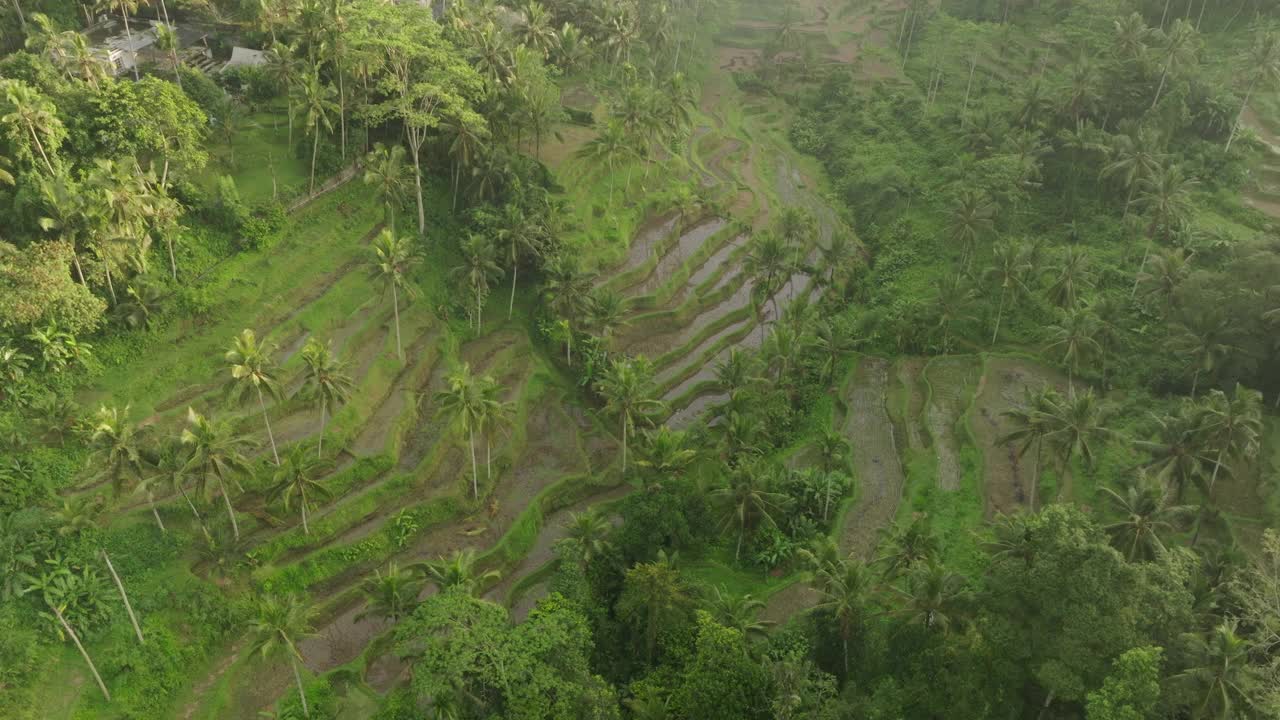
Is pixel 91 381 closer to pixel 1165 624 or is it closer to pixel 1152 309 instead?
pixel 1165 624

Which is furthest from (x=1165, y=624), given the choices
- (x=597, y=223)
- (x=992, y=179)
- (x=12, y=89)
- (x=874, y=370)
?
(x=12, y=89)

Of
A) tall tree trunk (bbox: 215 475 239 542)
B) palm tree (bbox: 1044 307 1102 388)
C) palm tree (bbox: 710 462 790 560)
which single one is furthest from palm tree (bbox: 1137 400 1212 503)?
tall tree trunk (bbox: 215 475 239 542)

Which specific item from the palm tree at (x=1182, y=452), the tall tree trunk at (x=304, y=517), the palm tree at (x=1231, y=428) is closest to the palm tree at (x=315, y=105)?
the tall tree trunk at (x=304, y=517)

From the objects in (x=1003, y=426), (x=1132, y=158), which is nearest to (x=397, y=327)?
(x=1003, y=426)

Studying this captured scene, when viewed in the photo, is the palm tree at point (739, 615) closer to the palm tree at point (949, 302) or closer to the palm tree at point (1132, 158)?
the palm tree at point (949, 302)

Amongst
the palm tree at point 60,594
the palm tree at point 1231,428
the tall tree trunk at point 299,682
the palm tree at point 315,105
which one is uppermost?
the palm tree at point 315,105

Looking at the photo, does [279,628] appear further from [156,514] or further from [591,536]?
[591,536]
